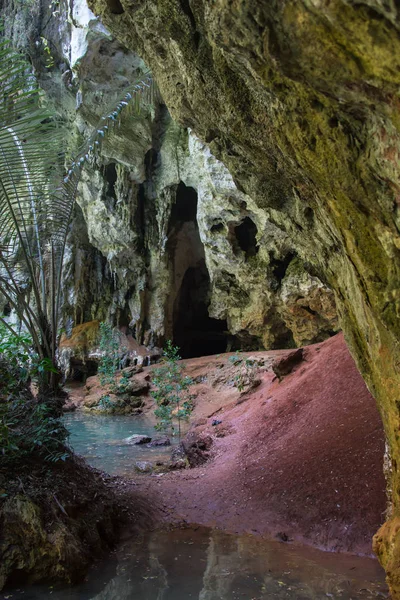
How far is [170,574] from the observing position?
4188 mm

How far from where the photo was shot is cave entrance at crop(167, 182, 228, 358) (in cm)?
1936

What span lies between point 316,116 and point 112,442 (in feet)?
29.8

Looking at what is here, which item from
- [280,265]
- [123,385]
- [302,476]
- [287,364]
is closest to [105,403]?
[123,385]

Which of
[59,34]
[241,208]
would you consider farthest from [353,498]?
[59,34]

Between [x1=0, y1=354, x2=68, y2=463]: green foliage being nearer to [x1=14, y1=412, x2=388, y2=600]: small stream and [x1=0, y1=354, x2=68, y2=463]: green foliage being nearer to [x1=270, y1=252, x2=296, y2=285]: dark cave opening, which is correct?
[x1=14, y1=412, x2=388, y2=600]: small stream

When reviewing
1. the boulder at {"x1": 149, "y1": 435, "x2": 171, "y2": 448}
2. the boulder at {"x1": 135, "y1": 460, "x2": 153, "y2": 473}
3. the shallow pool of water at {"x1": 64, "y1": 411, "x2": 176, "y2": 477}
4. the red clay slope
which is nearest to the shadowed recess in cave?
the shallow pool of water at {"x1": 64, "y1": 411, "x2": 176, "y2": 477}

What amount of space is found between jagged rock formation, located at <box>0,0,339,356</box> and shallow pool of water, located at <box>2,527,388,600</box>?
9322 mm

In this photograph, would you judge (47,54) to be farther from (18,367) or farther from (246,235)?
(18,367)

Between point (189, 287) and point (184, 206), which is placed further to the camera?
point (189, 287)

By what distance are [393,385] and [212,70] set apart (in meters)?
2.94

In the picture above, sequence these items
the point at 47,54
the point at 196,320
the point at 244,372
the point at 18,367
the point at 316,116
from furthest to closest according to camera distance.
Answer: the point at 196,320 → the point at 47,54 → the point at 244,372 → the point at 18,367 → the point at 316,116

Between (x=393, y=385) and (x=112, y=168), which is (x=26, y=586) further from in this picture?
(x=112, y=168)

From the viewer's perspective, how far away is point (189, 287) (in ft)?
70.0

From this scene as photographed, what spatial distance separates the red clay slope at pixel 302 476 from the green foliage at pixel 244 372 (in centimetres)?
324
